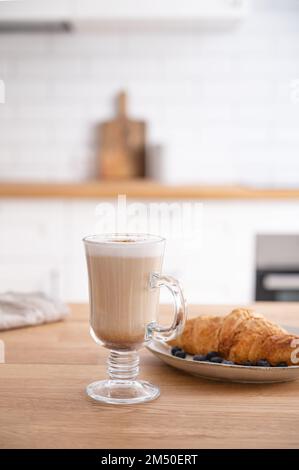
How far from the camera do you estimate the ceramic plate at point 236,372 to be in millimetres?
780

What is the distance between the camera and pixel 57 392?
78 centimetres

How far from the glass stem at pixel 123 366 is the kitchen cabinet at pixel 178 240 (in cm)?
177

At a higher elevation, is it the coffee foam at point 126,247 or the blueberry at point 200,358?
the coffee foam at point 126,247

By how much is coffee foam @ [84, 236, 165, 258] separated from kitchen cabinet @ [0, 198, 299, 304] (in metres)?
1.77

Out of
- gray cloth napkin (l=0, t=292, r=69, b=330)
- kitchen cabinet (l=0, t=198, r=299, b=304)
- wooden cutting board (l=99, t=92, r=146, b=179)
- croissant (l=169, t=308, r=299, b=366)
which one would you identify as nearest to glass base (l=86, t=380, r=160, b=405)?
croissant (l=169, t=308, r=299, b=366)

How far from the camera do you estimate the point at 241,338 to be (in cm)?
82

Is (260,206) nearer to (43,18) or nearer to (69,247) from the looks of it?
(69,247)

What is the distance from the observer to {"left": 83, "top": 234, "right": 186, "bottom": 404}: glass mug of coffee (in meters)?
0.77

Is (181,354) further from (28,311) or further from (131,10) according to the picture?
(131,10)

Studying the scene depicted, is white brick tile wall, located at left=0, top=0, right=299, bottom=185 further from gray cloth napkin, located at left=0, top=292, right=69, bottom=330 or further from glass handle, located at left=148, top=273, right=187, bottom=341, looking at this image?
glass handle, located at left=148, top=273, right=187, bottom=341

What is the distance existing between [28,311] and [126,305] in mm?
408

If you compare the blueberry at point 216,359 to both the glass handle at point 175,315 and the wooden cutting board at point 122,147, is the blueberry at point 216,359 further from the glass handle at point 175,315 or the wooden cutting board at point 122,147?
the wooden cutting board at point 122,147

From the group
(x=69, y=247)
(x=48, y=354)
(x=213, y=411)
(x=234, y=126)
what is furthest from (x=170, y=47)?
(x=213, y=411)

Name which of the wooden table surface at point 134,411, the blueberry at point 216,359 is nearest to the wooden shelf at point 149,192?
the wooden table surface at point 134,411
